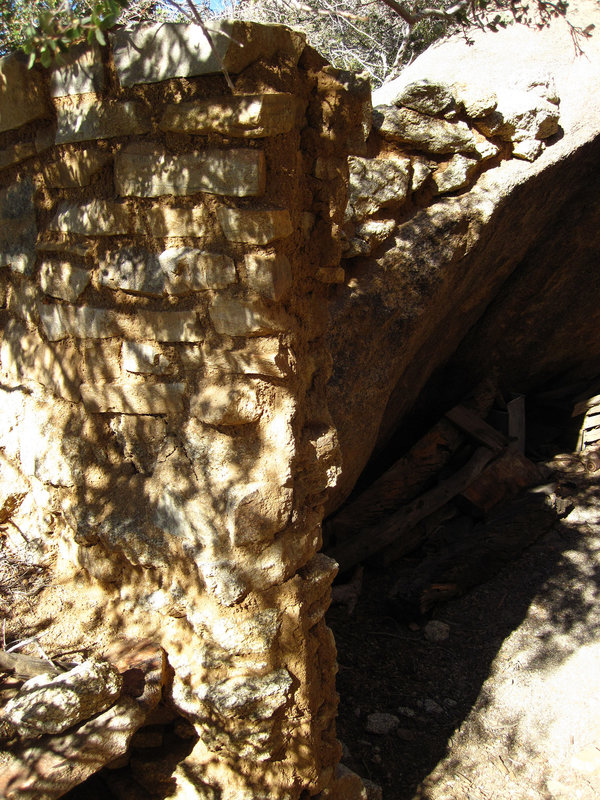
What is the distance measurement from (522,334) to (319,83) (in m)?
3.48

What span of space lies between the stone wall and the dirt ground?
105 centimetres

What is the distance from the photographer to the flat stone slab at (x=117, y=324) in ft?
5.80

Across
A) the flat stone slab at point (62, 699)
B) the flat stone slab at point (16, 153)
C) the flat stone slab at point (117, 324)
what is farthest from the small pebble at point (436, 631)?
the flat stone slab at point (16, 153)

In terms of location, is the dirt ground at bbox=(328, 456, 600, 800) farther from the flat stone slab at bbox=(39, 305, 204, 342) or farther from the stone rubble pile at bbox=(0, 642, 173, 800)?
the flat stone slab at bbox=(39, 305, 204, 342)

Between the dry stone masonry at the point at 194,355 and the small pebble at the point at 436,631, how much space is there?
165cm

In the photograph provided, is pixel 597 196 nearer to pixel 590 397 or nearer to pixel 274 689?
pixel 590 397

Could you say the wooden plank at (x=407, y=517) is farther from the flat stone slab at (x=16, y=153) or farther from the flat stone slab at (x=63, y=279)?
the flat stone slab at (x=16, y=153)

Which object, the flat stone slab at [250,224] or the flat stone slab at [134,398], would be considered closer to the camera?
the flat stone slab at [250,224]

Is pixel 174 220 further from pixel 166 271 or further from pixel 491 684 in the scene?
pixel 491 684

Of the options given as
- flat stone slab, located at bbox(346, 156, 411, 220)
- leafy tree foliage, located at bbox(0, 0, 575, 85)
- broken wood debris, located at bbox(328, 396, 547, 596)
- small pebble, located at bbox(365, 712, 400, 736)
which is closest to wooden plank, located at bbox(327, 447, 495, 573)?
broken wood debris, located at bbox(328, 396, 547, 596)

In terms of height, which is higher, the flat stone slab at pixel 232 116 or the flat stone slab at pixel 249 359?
the flat stone slab at pixel 232 116

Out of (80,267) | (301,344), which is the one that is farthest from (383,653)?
(80,267)

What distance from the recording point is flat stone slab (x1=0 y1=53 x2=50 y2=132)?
179cm

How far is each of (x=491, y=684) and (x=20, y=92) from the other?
10.0 ft
